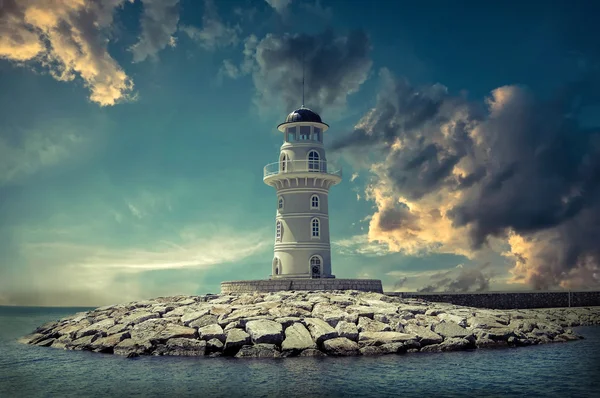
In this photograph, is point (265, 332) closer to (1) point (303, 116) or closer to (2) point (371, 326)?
(2) point (371, 326)

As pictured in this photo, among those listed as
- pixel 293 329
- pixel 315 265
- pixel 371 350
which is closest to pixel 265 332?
pixel 293 329

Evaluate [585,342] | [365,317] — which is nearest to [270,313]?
[365,317]

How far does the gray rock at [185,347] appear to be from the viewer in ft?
72.1

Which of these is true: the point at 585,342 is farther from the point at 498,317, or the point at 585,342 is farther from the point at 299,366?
the point at 299,366

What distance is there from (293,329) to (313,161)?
1487 cm

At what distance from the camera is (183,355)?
71.7 ft

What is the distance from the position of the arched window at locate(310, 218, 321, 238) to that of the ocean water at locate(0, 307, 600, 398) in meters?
14.5

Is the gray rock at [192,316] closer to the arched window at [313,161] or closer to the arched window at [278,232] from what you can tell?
the arched window at [278,232]

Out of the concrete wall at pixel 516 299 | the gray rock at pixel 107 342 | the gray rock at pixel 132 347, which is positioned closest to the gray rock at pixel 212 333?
the gray rock at pixel 132 347

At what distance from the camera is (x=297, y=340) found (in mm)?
21672

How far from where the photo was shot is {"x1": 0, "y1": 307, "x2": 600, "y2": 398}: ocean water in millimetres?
16094

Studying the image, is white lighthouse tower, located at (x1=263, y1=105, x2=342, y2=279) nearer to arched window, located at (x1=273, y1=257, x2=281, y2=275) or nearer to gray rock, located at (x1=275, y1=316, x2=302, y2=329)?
arched window, located at (x1=273, y1=257, x2=281, y2=275)

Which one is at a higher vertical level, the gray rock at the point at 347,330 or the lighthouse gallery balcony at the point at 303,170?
the lighthouse gallery balcony at the point at 303,170

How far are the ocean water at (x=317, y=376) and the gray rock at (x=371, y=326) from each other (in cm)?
202
